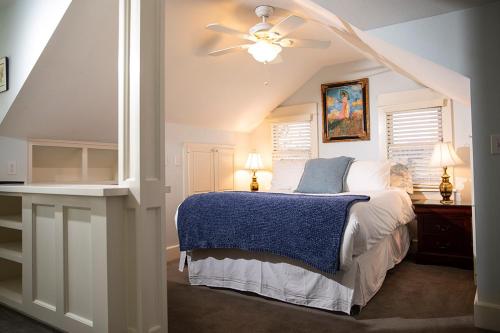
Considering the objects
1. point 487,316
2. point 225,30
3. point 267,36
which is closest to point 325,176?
point 267,36

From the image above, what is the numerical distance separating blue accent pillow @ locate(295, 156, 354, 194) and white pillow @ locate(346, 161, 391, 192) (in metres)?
0.10

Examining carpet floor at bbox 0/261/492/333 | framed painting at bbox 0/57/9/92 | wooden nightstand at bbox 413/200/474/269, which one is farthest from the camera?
wooden nightstand at bbox 413/200/474/269

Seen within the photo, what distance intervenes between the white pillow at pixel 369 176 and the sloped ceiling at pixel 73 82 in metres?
2.66

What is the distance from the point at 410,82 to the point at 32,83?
3.96 meters

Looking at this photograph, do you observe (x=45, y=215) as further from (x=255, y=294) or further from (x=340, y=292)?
(x=340, y=292)

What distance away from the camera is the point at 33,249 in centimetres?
222

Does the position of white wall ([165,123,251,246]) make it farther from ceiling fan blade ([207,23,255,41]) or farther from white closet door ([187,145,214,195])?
ceiling fan blade ([207,23,255,41])

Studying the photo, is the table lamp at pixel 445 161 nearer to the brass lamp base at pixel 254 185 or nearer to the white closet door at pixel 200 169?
the brass lamp base at pixel 254 185

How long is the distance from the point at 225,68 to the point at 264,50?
963 millimetres

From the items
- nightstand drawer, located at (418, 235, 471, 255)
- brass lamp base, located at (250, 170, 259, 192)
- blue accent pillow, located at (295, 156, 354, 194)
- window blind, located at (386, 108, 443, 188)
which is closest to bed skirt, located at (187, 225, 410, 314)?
nightstand drawer, located at (418, 235, 471, 255)

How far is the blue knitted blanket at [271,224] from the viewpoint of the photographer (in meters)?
2.35

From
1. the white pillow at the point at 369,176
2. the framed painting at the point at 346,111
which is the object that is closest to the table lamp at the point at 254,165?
the framed painting at the point at 346,111

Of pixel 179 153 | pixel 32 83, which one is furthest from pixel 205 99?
pixel 32 83

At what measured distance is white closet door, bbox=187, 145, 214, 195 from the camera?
4.41 meters
